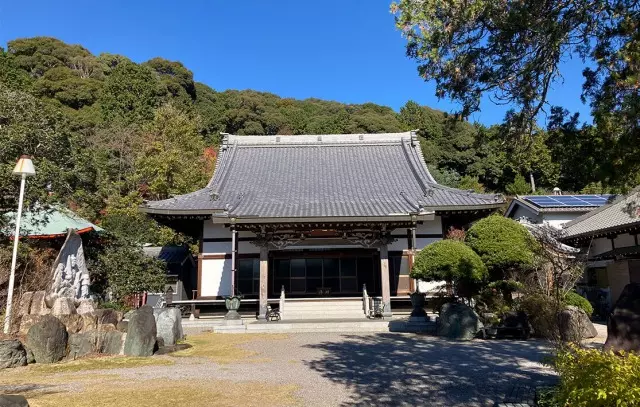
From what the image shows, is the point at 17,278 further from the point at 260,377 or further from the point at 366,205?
the point at 366,205

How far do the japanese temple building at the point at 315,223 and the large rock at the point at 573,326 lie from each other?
5.42 m

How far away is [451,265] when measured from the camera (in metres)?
11.5

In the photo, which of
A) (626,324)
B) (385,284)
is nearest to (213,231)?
(385,284)

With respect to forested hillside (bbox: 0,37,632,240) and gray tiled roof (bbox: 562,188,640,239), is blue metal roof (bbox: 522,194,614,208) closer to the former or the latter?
forested hillside (bbox: 0,37,632,240)

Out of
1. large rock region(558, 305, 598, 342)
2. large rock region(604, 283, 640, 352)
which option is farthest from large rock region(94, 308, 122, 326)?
large rock region(604, 283, 640, 352)

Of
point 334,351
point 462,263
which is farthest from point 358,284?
point 334,351

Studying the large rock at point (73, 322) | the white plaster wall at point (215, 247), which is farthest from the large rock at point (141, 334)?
the white plaster wall at point (215, 247)

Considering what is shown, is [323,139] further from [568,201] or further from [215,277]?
[568,201]

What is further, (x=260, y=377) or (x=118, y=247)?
(x=118, y=247)

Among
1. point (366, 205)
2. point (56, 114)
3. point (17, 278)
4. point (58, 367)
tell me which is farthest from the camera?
point (366, 205)

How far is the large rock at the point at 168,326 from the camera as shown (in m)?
9.46

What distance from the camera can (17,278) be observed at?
1131 centimetres

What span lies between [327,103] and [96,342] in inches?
2231

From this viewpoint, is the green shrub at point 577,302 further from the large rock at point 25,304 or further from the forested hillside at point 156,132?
the large rock at point 25,304
